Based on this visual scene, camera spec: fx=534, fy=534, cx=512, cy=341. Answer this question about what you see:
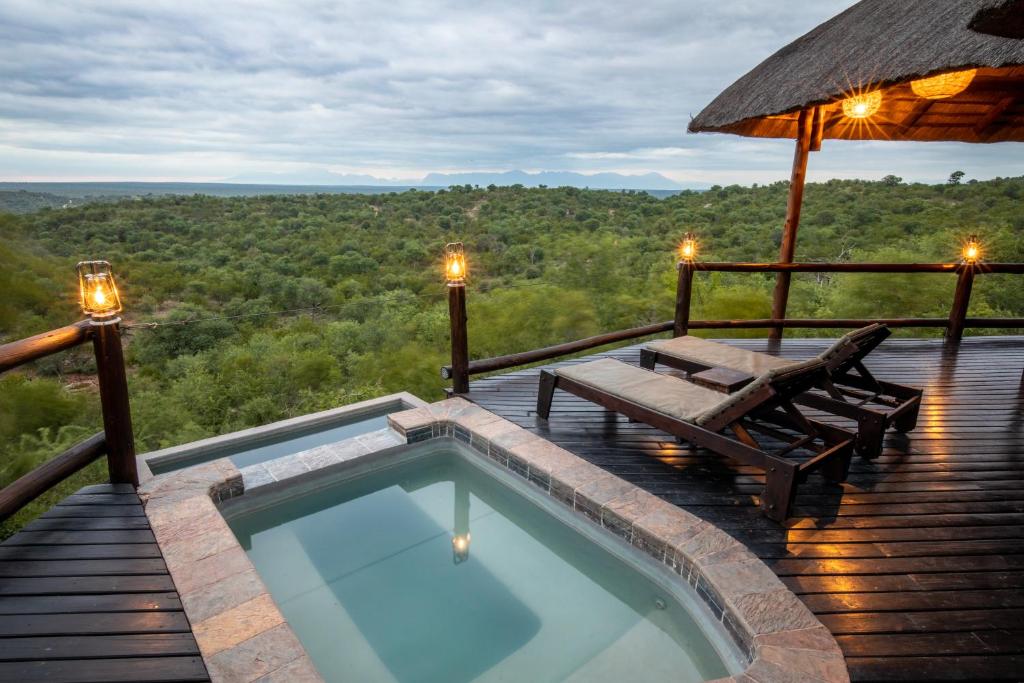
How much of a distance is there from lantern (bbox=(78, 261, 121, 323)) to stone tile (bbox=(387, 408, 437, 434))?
63.3 inches

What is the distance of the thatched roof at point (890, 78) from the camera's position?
3.25 meters

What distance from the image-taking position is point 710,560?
2127mm

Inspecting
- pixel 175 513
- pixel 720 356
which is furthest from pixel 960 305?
pixel 175 513

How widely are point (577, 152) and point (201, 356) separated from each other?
16199 mm

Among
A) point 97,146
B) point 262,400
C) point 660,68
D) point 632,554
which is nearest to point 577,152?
point 660,68

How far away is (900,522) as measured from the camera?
239 centimetres

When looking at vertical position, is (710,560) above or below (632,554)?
above

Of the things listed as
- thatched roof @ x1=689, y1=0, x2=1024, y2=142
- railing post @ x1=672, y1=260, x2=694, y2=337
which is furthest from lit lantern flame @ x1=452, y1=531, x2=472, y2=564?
thatched roof @ x1=689, y1=0, x2=1024, y2=142

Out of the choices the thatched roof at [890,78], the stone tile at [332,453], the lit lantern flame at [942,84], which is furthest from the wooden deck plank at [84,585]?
the lit lantern flame at [942,84]

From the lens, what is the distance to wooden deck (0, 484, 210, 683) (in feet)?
5.46

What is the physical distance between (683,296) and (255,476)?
368 cm

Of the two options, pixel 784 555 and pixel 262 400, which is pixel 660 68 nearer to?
pixel 262 400

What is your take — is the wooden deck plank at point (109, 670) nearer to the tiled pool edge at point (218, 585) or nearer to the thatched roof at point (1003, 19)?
the tiled pool edge at point (218, 585)

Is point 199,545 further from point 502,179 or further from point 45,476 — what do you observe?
point 502,179
